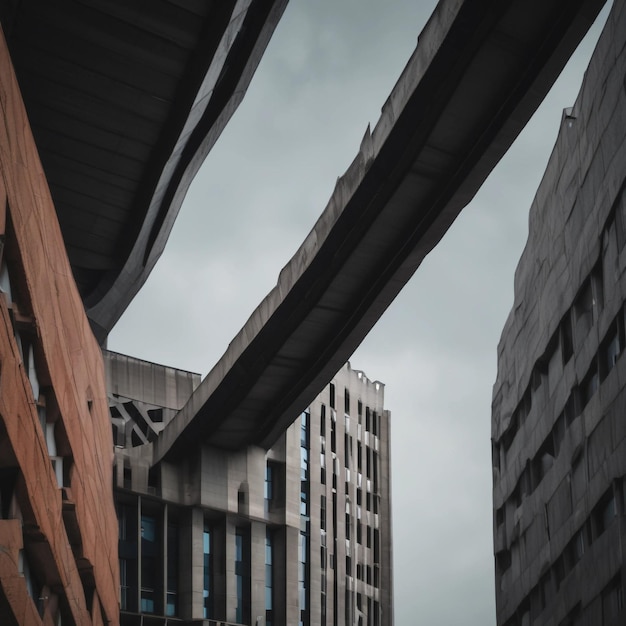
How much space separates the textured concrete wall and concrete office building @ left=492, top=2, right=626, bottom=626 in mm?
12645

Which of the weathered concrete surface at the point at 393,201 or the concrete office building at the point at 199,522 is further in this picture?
the concrete office building at the point at 199,522

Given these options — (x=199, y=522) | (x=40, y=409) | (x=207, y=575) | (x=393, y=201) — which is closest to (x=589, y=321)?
(x=393, y=201)

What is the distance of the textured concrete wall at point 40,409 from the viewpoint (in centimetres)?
1872

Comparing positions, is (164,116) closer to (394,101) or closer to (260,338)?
(394,101)

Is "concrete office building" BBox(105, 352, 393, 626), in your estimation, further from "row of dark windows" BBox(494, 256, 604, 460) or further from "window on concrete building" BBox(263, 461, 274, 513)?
"row of dark windows" BBox(494, 256, 604, 460)

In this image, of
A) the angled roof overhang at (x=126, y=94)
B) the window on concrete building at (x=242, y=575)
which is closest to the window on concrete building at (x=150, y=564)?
the window on concrete building at (x=242, y=575)

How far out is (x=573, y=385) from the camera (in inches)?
1318

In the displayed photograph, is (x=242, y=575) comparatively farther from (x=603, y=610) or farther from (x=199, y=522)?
(x=603, y=610)

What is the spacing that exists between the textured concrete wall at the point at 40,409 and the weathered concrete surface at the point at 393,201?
10.2 meters

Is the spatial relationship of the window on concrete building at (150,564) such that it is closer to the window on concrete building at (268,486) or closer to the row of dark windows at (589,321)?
the window on concrete building at (268,486)

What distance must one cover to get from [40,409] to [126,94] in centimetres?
1281

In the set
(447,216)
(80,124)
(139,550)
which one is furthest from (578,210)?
(139,550)

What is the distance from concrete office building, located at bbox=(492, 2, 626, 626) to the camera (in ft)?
94.2

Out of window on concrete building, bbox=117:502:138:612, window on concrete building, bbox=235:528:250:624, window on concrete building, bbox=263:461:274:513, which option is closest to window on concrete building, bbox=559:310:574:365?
window on concrete building, bbox=263:461:274:513
